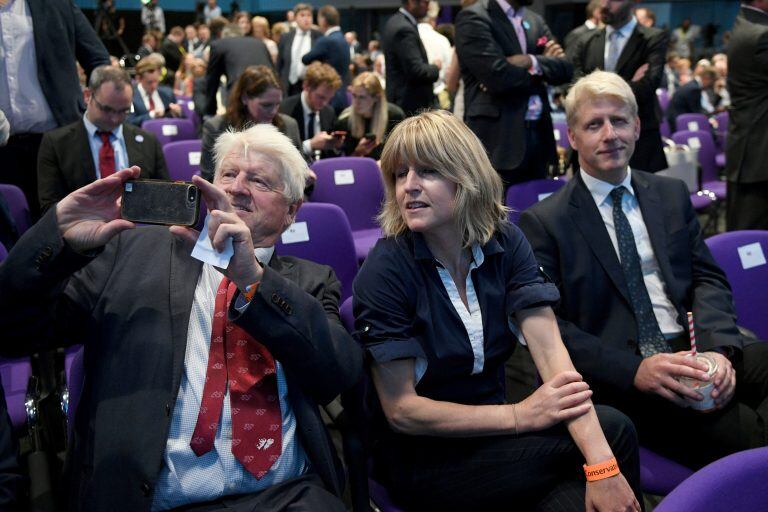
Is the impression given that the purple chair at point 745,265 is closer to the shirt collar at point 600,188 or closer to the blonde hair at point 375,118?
the shirt collar at point 600,188

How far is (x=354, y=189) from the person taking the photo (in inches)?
157

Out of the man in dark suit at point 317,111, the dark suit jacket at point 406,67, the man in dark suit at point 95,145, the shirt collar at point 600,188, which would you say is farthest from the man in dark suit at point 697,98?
the shirt collar at point 600,188

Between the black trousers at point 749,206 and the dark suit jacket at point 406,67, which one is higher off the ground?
the dark suit jacket at point 406,67

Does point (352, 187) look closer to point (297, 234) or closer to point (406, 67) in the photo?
point (297, 234)

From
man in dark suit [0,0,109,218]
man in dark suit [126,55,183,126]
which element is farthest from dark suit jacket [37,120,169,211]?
man in dark suit [126,55,183,126]

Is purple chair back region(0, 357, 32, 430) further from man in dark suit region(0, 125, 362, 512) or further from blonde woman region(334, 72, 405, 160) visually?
blonde woman region(334, 72, 405, 160)

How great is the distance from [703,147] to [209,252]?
5.32m

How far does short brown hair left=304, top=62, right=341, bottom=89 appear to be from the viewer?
4660 mm

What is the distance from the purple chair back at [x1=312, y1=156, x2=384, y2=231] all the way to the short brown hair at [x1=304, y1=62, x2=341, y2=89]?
0.90m

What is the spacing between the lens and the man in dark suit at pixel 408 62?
5.12 meters

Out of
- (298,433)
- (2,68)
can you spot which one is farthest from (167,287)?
(2,68)

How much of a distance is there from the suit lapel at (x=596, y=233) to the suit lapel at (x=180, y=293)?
112cm

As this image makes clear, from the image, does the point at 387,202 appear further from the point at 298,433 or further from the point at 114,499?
the point at 114,499

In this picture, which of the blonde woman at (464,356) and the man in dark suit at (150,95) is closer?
the blonde woman at (464,356)
